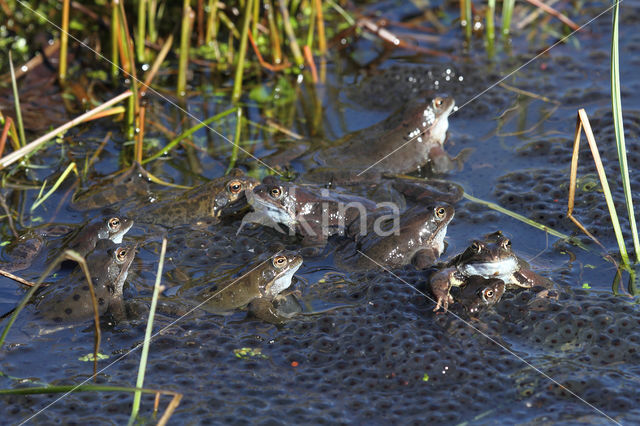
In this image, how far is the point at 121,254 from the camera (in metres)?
5.59

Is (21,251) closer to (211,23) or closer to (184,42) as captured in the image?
(184,42)

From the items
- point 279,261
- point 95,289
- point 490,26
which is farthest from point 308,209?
point 490,26

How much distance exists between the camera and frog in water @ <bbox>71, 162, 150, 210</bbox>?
22.3 ft

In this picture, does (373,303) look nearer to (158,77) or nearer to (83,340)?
(83,340)

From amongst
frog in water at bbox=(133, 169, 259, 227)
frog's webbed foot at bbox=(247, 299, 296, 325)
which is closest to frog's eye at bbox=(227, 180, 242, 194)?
frog in water at bbox=(133, 169, 259, 227)

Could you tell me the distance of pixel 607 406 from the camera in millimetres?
4504

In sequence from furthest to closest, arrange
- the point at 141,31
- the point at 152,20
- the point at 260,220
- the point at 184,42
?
the point at 152,20 < the point at 141,31 < the point at 184,42 < the point at 260,220

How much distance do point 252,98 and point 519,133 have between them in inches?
126

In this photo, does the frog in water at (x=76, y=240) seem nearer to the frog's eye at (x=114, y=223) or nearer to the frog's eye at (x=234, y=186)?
the frog's eye at (x=114, y=223)

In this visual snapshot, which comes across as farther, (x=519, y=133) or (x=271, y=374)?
(x=519, y=133)

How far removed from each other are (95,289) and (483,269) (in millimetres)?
2969

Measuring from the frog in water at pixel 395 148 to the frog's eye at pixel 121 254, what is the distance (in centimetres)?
221

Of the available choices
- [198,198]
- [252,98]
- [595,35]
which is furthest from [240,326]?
[595,35]

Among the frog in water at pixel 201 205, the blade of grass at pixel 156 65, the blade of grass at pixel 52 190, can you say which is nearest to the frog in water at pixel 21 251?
the blade of grass at pixel 52 190
